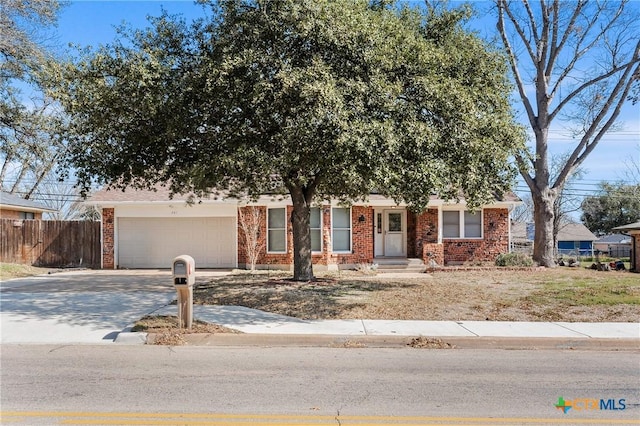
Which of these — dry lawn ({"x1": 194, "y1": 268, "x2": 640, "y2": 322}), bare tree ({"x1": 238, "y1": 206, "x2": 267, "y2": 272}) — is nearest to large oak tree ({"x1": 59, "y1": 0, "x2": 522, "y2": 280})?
dry lawn ({"x1": 194, "y1": 268, "x2": 640, "y2": 322})

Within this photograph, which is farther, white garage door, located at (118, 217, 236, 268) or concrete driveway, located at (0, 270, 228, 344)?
white garage door, located at (118, 217, 236, 268)

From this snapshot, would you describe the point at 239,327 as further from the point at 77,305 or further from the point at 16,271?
the point at 16,271

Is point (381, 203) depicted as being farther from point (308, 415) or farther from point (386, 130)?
point (308, 415)

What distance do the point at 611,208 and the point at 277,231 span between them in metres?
53.3

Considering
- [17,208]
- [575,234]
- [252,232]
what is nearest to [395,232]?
[252,232]

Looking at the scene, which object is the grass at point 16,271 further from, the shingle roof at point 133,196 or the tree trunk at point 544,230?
the tree trunk at point 544,230

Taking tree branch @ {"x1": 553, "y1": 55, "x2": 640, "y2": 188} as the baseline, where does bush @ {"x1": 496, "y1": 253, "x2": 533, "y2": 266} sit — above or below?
below

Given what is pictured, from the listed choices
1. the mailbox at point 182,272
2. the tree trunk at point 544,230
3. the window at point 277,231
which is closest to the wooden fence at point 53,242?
the window at point 277,231

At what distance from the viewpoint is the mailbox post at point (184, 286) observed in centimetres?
957

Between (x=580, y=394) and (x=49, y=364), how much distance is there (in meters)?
6.99

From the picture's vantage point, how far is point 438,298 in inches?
501

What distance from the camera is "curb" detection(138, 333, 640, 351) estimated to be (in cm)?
904

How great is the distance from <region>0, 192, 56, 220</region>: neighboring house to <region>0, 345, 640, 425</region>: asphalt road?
19.8 meters

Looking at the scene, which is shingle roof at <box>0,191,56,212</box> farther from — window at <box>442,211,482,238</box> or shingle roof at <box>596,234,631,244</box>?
shingle roof at <box>596,234,631,244</box>
